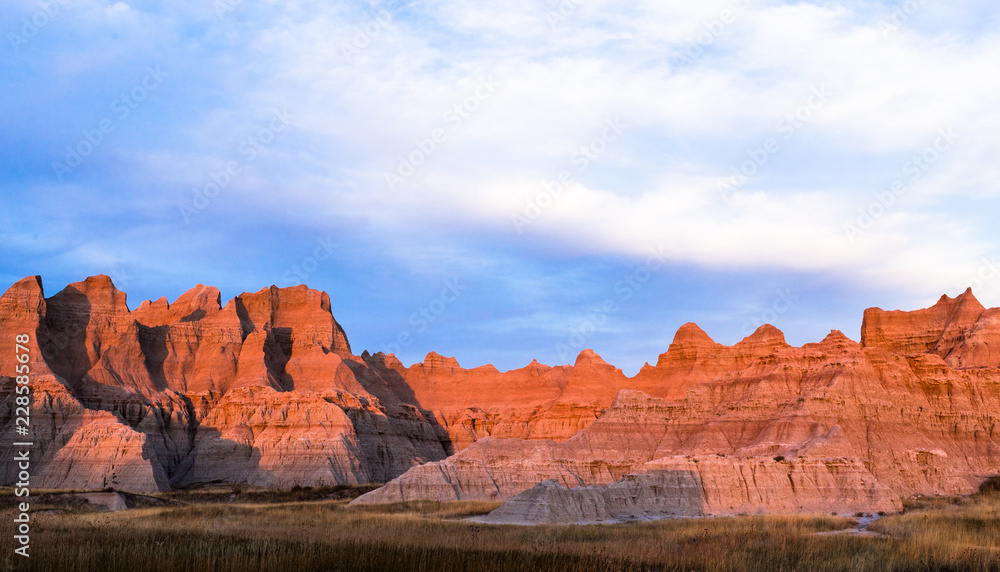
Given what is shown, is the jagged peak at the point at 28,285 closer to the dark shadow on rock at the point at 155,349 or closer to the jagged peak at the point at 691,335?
the dark shadow on rock at the point at 155,349

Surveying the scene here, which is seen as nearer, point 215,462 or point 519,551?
point 519,551

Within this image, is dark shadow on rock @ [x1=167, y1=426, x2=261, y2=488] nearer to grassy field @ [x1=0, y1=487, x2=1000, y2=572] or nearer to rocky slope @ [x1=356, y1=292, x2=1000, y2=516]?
rocky slope @ [x1=356, y1=292, x2=1000, y2=516]

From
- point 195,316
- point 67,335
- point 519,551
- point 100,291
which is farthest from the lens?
point 195,316

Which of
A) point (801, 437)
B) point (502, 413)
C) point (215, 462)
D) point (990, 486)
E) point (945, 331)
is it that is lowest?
point (990, 486)

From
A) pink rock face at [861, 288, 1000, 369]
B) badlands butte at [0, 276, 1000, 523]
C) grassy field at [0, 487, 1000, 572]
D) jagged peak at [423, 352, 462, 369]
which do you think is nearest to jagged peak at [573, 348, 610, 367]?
badlands butte at [0, 276, 1000, 523]

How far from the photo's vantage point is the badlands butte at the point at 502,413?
61188 millimetres

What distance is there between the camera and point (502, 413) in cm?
15125

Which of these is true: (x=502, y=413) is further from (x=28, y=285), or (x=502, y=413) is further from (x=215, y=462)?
(x=28, y=285)

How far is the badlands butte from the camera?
6119 centimetres

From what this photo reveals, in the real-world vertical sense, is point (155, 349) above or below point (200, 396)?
above

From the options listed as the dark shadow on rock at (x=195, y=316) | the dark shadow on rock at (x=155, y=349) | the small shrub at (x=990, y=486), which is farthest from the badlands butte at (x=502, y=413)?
the dark shadow on rock at (x=195, y=316)

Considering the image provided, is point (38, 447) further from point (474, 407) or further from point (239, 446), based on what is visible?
point (474, 407)

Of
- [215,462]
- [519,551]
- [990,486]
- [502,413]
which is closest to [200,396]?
[215,462]

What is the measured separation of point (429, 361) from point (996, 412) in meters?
101
